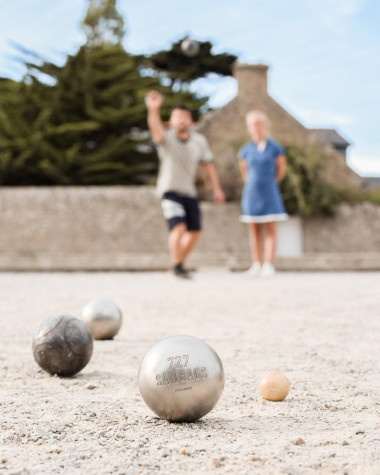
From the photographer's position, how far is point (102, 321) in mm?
3750

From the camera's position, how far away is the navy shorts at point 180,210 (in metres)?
8.07

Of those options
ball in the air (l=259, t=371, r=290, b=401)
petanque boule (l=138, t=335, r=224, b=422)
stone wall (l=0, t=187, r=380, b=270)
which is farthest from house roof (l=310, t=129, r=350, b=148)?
petanque boule (l=138, t=335, r=224, b=422)

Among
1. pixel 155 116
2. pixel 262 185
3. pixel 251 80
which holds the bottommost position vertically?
pixel 262 185

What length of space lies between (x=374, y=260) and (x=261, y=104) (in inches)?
425

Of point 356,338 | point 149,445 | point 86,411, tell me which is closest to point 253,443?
point 149,445

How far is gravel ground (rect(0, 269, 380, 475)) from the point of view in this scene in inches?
67.6

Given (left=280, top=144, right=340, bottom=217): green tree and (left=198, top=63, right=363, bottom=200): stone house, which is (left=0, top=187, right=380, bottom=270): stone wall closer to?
(left=280, top=144, right=340, bottom=217): green tree

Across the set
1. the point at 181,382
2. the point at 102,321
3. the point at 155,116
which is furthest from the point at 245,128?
the point at 181,382

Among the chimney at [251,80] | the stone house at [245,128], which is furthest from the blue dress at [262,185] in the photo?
the chimney at [251,80]

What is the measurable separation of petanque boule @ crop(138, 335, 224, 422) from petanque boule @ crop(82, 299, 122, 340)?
5.49 feet

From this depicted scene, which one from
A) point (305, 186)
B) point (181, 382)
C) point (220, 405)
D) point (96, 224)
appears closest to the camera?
point (181, 382)

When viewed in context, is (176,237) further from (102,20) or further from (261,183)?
(102,20)

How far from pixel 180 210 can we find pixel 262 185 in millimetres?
1636

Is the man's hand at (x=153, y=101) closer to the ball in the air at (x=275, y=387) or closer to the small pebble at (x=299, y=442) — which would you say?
the ball in the air at (x=275, y=387)
